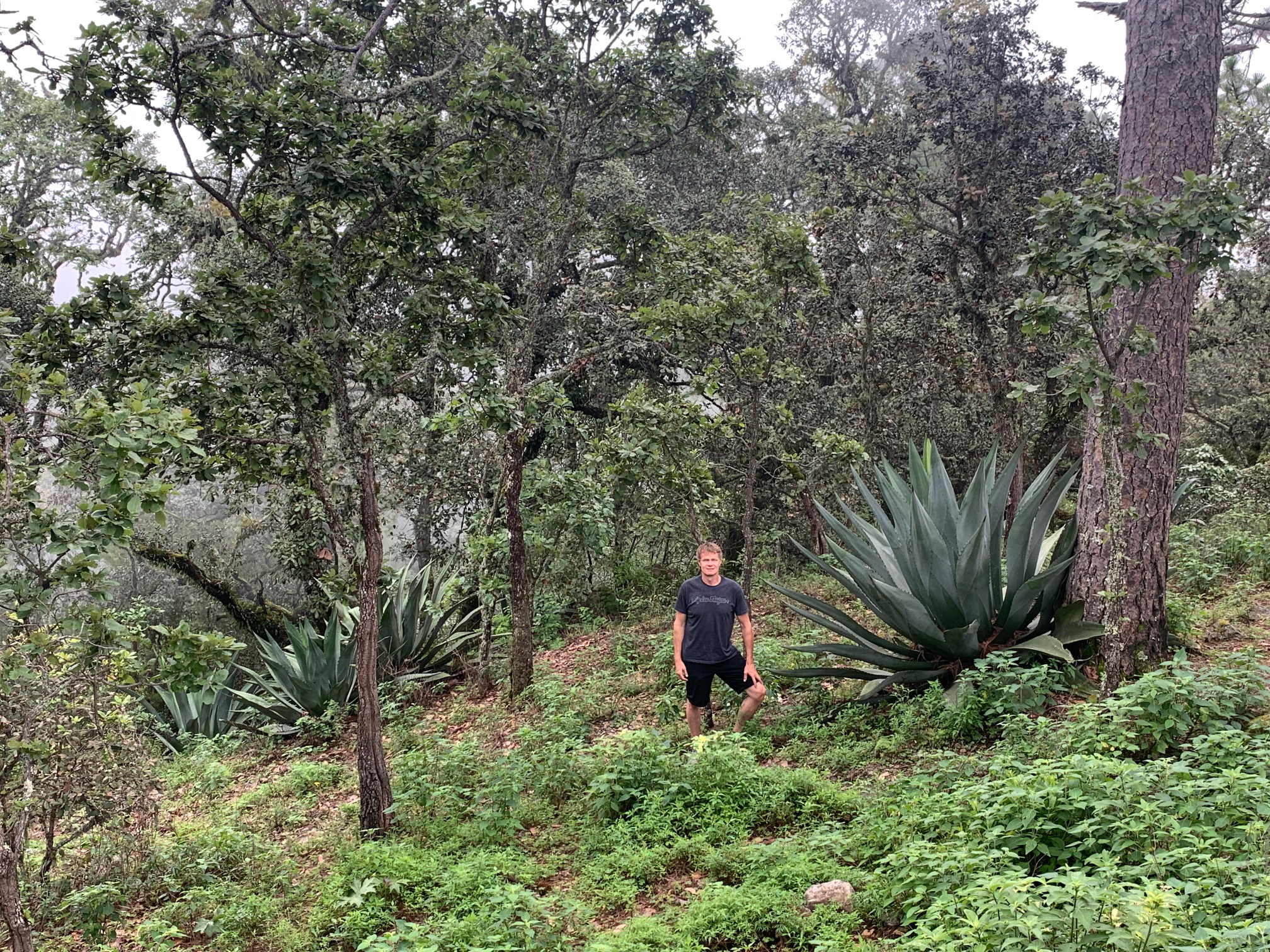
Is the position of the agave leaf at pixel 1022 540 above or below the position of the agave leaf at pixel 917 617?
above

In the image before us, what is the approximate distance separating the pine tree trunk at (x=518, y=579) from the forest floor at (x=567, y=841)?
110 centimetres

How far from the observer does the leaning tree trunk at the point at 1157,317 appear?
543 centimetres

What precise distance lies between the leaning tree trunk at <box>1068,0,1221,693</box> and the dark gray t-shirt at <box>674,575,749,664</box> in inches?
86.7

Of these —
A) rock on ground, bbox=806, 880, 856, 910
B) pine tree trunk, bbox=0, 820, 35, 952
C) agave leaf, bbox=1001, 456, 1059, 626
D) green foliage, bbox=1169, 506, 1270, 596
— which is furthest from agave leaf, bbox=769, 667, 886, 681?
pine tree trunk, bbox=0, 820, 35, 952

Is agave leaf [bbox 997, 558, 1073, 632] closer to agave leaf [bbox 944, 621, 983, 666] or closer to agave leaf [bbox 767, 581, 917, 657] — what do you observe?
agave leaf [bbox 944, 621, 983, 666]

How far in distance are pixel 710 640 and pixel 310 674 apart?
5.06 meters

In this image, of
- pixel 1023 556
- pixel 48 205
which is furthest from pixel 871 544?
pixel 48 205

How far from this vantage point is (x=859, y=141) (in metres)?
11.2

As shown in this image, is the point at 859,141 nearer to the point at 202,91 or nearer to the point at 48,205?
the point at 202,91

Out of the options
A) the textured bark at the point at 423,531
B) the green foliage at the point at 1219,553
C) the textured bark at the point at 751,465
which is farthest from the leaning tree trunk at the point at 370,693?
the textured bark at the point at 423,531

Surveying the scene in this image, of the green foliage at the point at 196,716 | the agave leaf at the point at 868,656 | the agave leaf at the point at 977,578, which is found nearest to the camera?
the agave leaf at the point at 977,578

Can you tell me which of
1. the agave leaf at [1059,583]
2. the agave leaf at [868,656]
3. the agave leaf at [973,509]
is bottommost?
the agave leaf at [868,656]

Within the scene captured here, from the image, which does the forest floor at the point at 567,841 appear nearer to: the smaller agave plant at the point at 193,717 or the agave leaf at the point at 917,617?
the agave leaf at the point at 917,617

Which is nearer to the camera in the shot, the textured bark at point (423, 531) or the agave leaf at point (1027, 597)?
the agave leaf at point (1027, 597)
